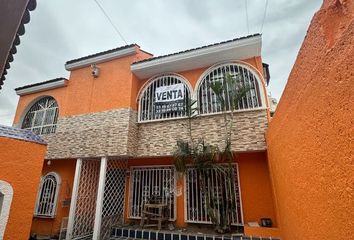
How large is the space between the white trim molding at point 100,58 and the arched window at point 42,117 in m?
2.18

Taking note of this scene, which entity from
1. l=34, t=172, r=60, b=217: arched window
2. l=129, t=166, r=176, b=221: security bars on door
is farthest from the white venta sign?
l=34, t=172, r=60, b=217: arched window

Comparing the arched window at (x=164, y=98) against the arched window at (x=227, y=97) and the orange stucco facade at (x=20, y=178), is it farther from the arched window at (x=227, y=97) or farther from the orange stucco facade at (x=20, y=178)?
the orange stucco facade at (x=20, y=178)

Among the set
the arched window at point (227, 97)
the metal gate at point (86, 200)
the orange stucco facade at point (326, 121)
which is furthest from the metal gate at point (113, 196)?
the orange stucco facade at point (326, 121)

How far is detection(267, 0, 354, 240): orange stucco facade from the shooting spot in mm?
1187

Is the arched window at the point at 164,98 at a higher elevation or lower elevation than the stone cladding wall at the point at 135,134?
higher

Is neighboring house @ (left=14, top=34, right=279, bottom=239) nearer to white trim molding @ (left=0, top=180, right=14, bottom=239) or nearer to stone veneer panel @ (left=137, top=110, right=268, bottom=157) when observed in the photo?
stone veneer panel @ (left=137, top=110, right=268, bottom=157)

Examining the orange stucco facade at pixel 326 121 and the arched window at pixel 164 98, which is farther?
the arched window at pixel 164 98

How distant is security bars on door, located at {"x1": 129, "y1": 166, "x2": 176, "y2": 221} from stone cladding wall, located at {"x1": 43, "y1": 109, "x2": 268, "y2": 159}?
115 centimetres

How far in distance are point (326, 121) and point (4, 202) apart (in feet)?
16.4

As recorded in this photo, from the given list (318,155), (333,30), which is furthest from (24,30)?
(318,155)

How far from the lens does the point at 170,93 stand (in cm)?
727

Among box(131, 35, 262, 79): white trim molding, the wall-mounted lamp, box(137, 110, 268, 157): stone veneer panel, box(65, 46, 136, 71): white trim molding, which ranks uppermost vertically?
box(65, 46, 136, 71): white trim molding

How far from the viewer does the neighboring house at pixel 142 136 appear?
6168 millimetres

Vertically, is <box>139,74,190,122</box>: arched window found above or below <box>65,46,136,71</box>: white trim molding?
below
